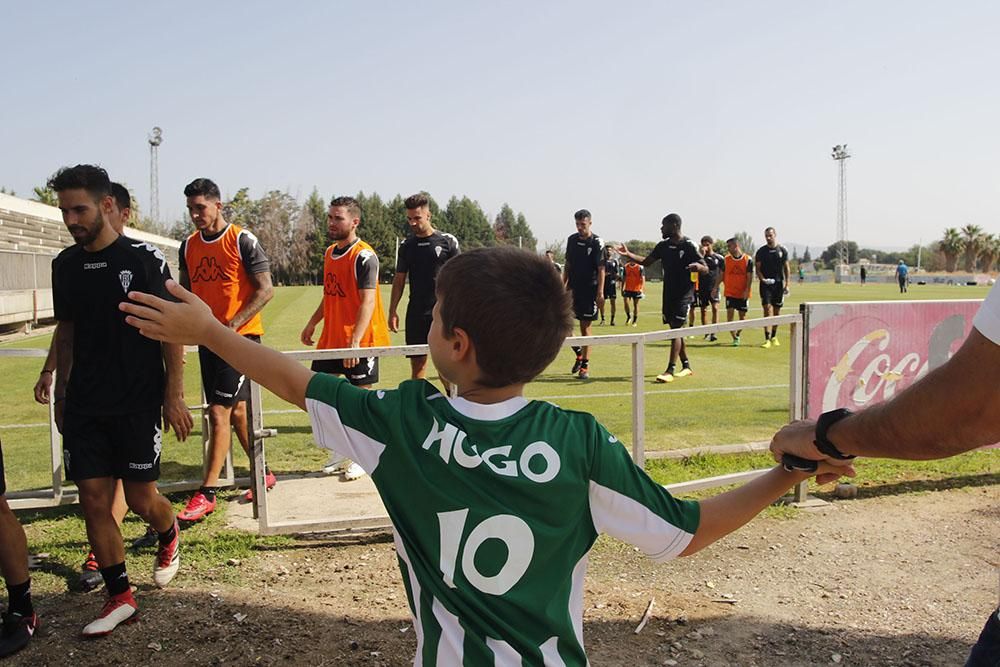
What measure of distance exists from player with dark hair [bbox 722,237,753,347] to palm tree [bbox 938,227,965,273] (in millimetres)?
101289

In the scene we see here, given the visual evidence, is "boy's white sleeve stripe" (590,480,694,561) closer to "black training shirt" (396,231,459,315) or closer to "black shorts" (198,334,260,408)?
"black shorts" (198,334,260,408)

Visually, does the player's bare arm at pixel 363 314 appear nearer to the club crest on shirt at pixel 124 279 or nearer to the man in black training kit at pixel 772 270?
the club crest on shirt at pixel 124 279

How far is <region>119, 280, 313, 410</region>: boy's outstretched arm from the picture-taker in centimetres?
189

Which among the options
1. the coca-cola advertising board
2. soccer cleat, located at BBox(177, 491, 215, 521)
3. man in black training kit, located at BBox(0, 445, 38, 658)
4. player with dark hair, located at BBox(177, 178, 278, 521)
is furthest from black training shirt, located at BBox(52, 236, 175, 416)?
the coca-cola advertising board

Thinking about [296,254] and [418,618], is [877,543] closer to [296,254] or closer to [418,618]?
[418,618]

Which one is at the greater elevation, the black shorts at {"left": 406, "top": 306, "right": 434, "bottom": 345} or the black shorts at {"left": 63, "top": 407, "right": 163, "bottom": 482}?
the black shorts at {"left": 406, "top": 306, "right": 434, "bottom": 345}

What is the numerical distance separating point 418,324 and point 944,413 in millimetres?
6596

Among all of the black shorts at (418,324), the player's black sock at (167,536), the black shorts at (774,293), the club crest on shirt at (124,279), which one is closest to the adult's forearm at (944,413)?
the club crest on shirt at (124,279)

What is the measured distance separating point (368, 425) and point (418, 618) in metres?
0.46

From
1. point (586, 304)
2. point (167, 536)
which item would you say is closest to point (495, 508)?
point (167, 536)

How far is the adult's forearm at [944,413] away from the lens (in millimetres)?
1583

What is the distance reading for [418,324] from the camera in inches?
315

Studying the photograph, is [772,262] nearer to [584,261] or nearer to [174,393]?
[584,261]

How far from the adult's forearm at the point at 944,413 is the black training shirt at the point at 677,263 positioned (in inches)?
398
